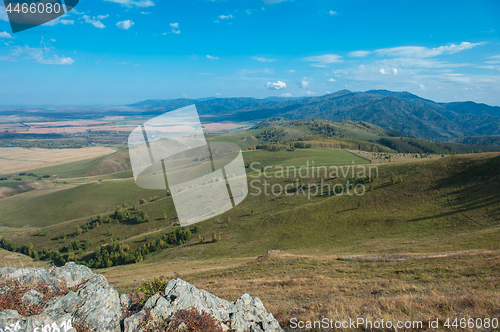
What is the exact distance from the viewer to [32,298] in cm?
781

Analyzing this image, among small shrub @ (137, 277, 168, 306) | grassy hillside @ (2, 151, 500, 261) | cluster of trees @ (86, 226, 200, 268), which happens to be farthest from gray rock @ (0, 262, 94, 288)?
cluster of trees @ (86, 226, 200, 268)

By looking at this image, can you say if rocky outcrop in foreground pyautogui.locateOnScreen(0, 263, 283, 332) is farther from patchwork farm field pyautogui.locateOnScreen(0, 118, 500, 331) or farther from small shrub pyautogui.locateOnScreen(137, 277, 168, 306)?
patchwork farm field pyautogui.locateOnScreen(0, 118, 500, 331)

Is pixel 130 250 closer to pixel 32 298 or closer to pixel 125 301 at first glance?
pixel 125 301

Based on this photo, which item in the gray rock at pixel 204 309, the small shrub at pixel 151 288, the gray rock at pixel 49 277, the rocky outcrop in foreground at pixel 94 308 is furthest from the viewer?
the small shrub at pixel 151 288

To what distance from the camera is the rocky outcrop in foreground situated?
6922 mm

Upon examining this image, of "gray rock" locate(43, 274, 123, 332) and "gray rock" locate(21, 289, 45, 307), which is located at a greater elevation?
"gray rock" locate(21, 289, 45, 307)

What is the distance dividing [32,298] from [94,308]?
6.89 feet

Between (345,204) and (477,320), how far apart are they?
49.1 m

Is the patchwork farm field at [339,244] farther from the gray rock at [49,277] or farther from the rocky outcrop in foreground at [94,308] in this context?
the gray rock at [49,277]

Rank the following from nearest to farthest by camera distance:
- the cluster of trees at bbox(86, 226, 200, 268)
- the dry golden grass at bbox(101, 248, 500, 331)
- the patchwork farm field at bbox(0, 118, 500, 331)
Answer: the dry golden grass at bbox(101, 248, 500, 331) < the patchwork farm field at bbox(0, 118, 500, 331) < the cluster of trees at bbox(86, 226, 200, 268)

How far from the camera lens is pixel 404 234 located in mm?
35781

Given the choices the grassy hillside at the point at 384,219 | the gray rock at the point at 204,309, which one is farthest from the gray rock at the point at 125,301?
the grassy hillside at the point at 384,219

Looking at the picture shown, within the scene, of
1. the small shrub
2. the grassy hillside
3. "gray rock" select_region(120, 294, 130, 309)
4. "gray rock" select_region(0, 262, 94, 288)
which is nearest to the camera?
"gray rock" select_region(0, 262, 94, 288)

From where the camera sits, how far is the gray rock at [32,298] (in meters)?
7.60
